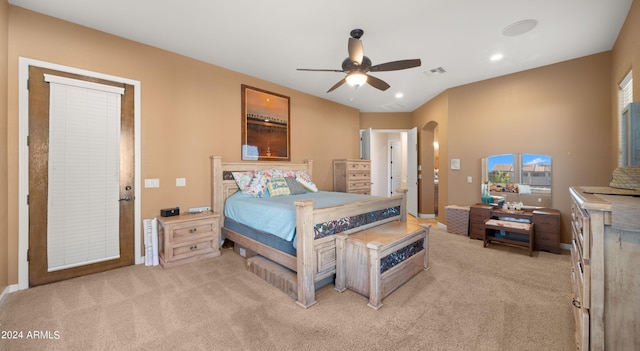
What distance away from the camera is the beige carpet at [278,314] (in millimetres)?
1741

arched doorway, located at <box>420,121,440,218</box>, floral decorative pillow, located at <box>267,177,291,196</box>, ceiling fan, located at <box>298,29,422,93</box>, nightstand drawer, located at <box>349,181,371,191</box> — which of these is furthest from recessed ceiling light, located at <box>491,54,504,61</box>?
floral decorative pillow, located at <box>267,177,291,196</box>

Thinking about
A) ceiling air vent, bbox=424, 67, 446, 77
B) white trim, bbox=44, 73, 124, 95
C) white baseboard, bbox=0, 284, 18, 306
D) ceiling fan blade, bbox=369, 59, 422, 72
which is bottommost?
white baseboard, bbox=0, 284, 18, 306

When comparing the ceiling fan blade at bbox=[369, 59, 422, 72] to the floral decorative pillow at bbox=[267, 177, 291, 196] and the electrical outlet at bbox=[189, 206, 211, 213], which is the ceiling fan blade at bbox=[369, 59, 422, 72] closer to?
the floral decorative pillow at bbox=[267, 177, 291, 196]

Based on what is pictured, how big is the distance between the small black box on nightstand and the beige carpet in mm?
685

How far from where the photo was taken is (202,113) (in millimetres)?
3684

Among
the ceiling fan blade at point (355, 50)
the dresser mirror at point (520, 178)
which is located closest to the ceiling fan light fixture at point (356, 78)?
the ceiling fan blade at point (355, 50)

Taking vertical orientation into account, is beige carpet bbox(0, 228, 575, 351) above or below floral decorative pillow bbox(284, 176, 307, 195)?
below

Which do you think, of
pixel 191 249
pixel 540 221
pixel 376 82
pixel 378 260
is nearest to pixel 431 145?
pixel 540 221

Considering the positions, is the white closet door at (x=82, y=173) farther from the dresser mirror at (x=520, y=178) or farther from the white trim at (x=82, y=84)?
the dresser mirror at (x=520, y=178)

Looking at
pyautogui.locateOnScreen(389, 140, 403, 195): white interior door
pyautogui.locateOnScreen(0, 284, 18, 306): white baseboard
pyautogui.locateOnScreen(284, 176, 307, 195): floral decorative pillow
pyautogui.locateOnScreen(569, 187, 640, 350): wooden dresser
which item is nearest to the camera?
pyautogui.locateOnScreen(569, 187, 640, 350): wooden dresser

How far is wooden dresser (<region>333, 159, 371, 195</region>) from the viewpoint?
525 cm

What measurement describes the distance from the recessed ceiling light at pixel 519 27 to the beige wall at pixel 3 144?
16.5 ft

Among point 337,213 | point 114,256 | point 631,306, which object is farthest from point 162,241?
point 631,306

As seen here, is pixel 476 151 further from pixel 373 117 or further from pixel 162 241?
pixel 162 241
